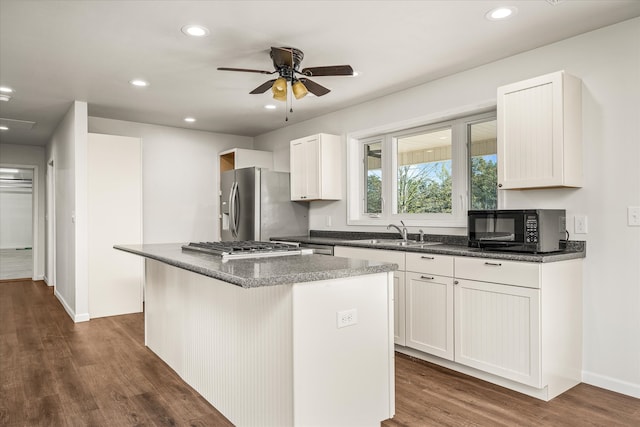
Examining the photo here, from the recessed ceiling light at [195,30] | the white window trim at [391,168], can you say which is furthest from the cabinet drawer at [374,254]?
the recessed ceiling light at [195,30]

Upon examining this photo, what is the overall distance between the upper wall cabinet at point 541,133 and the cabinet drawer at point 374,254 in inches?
37.2

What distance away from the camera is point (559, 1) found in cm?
234

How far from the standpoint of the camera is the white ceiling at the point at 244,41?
2439 millimetres

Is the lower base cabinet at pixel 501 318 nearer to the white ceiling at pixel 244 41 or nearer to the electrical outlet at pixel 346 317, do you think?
the electrical outlet at pixel 346 317

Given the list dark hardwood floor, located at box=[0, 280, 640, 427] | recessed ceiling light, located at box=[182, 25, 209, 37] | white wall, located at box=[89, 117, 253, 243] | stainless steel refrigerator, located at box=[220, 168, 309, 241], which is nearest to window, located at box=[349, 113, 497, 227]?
stainless steel refrigerator, located at box=[220, 168, 309, 241]

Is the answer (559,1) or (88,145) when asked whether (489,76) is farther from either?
(88,145)

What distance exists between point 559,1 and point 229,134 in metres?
4.79

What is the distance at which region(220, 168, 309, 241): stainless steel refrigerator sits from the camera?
4.99 m


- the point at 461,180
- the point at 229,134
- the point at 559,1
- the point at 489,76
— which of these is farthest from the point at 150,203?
the point at 559,1

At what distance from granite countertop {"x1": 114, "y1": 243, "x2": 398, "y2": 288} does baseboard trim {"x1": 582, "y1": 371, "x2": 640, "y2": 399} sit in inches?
68.9

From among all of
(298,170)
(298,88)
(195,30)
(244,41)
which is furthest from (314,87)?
(298,170)

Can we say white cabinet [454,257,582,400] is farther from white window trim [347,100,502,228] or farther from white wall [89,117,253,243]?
white wall [89,117,253,243]

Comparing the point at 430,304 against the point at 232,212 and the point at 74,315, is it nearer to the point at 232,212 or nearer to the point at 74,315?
the point at 232,212

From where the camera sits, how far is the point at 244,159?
5750 mm
